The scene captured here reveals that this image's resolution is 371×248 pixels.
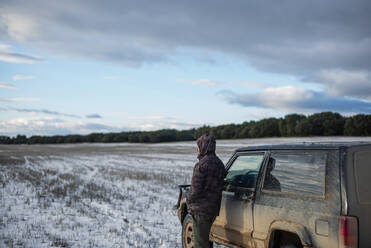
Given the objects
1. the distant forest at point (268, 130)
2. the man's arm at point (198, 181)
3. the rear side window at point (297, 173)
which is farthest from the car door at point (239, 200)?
the distant forest at point (268, 130)

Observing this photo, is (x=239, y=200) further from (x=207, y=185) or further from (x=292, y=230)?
(x=292, y=230)

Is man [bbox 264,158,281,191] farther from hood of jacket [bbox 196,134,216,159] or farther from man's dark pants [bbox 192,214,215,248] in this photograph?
man's dark pants [bbox 192,214,215,248]

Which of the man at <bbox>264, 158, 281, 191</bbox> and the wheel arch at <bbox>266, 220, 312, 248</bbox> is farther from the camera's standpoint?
the man at <bbox>264, 158, 281, 191</bbox>

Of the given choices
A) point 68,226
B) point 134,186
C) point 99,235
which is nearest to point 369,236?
point 99,235

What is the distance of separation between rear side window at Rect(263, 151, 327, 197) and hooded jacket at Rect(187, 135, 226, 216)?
68cm

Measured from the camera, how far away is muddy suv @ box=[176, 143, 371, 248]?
3.48 metres

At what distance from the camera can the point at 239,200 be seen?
15.9ft

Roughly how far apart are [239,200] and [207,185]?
18.2 inches

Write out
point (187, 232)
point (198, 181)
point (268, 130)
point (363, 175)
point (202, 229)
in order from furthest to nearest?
1. point (268, 130)
2. point (187, 232)
3. point (202, 229)
4. point (198, 181)
5. point (363, 175)

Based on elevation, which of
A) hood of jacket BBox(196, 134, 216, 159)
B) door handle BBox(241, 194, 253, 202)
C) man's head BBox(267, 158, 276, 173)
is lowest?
door handle BBox(241, 194, 253, 202)

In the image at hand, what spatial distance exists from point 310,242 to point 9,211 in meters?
8.15

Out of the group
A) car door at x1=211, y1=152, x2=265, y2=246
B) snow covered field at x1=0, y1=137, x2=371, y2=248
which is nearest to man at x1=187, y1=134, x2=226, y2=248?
car door at x1=211, y1=152, x2=265, y2=246

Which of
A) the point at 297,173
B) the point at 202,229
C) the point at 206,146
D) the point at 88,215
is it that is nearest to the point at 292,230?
the point at 297,173

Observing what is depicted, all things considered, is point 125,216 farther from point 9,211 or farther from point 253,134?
point 253,134
